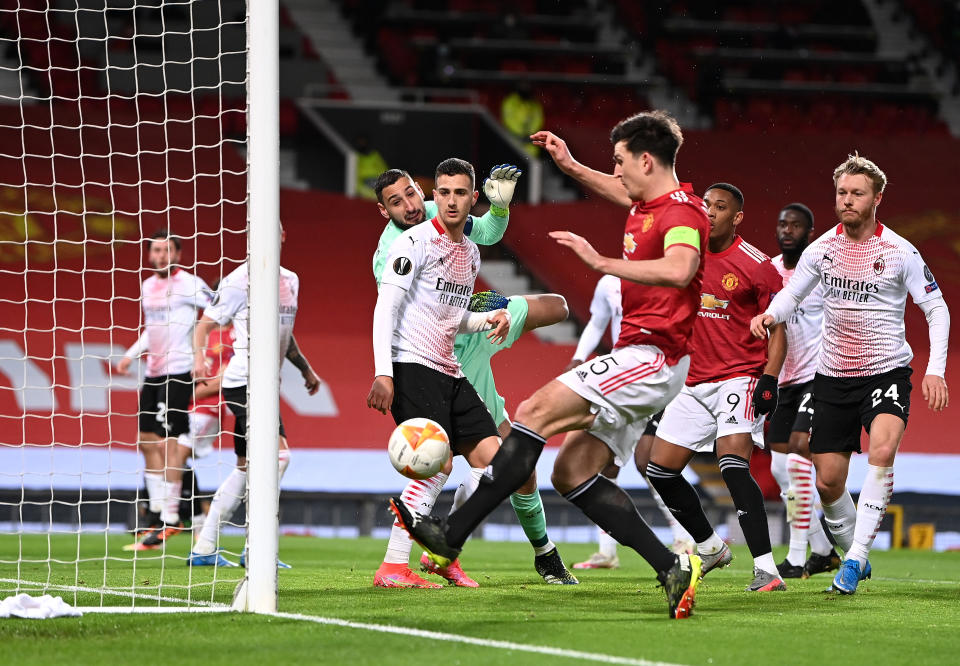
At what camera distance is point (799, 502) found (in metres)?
8.08

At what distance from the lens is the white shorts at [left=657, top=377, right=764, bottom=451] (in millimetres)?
6625

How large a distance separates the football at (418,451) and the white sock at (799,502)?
3.62 m

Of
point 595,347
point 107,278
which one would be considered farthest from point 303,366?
point 107,278

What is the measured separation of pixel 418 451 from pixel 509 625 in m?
0.86

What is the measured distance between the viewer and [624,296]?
5.02 m

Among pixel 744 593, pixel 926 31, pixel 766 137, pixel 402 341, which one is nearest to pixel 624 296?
pixel 402 341

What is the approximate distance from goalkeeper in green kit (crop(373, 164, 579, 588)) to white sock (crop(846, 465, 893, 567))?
4.96 ft

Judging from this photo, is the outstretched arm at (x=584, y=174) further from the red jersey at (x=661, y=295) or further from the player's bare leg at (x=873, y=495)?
the player's bare leg at (x=873, y=495)

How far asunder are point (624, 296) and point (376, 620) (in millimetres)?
1612

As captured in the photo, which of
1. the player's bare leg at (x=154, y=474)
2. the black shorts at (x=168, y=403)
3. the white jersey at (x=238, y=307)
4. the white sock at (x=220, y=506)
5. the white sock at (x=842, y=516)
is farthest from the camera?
the player's bare leg at (x=154, y=474)

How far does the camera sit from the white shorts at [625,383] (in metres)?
4.79

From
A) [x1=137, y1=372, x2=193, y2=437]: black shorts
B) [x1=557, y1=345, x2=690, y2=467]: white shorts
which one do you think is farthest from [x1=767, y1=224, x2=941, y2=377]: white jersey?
[x1=137, y1=372, x2=193, y2=437]: black shorts

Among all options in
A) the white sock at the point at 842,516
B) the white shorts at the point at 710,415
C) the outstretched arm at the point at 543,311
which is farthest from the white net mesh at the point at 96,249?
the white sock at the point at 842,516

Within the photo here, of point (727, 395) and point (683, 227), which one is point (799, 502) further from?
point (683, 227)
